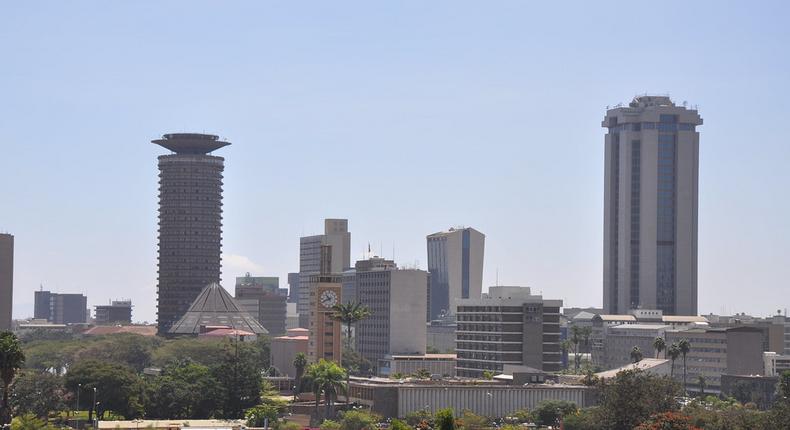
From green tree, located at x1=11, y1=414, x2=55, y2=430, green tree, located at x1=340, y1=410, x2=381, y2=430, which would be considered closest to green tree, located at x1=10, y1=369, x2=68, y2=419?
green tree, located at x1=340, y1=410, x2=381, y2=430

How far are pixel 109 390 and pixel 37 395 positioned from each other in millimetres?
12299

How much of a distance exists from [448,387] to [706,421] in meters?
45.7

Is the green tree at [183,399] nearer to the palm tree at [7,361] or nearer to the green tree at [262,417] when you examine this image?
the green tree at [262,417]

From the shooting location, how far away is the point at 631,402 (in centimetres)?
16438

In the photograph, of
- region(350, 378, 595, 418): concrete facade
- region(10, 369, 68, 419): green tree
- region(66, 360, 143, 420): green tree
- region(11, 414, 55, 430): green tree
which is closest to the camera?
region(11, 414, 55, 430): green tree

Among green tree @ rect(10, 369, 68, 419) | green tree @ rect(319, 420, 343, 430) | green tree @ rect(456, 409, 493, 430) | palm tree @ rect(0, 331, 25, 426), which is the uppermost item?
palm tree @ rect(0, 331, 25, 426)

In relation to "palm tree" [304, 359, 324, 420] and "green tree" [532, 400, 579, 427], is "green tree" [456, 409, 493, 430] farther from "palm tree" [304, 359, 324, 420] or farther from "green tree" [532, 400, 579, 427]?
"palm tree" [304, 359, 324, 420]

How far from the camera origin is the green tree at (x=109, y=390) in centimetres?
18950

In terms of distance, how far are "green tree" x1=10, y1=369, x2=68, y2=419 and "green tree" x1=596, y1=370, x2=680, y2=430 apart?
6738 cm

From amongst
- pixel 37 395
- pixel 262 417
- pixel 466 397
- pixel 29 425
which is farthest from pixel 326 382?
pixel 29 425

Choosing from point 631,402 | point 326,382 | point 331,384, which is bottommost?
point 631,402

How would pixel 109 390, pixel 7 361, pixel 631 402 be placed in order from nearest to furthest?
pixel 7 361
pixel 631 402
pixel 109 390

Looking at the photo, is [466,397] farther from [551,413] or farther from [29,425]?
[29,425]

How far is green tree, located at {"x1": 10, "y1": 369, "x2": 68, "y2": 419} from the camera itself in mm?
176625
